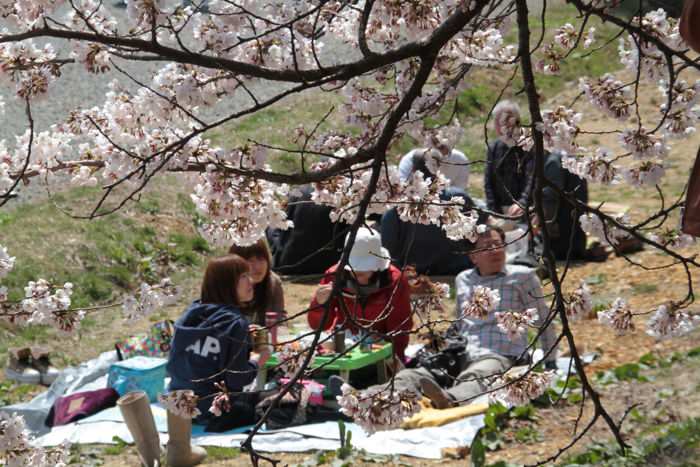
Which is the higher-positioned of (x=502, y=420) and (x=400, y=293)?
(x=400, y=293)

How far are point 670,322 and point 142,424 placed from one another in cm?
257

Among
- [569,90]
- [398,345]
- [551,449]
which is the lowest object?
[551,449]

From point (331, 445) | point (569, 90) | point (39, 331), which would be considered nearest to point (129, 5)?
point (331, 445)

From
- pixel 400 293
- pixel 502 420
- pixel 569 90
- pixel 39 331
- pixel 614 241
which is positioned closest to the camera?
pixel 614 241

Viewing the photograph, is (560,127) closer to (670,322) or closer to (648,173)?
(648,173)

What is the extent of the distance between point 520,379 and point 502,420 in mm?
2226

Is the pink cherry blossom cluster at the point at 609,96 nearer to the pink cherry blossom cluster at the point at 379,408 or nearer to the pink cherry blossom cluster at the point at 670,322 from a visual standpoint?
the pink cherry blossom cluster at the point at 670,322

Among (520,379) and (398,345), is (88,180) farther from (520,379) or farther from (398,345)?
(398,345)

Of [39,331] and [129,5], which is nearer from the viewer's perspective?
[129,5]

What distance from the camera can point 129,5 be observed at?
308 cm

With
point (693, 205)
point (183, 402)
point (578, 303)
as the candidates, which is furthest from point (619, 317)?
point (693, 205)

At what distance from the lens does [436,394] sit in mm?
5766

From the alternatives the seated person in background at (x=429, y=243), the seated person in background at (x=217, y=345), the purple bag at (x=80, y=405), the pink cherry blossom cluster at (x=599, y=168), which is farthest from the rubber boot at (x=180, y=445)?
the seated person in background at (x=429, y=243)

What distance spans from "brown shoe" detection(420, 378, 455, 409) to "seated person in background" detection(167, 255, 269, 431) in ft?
2.92
